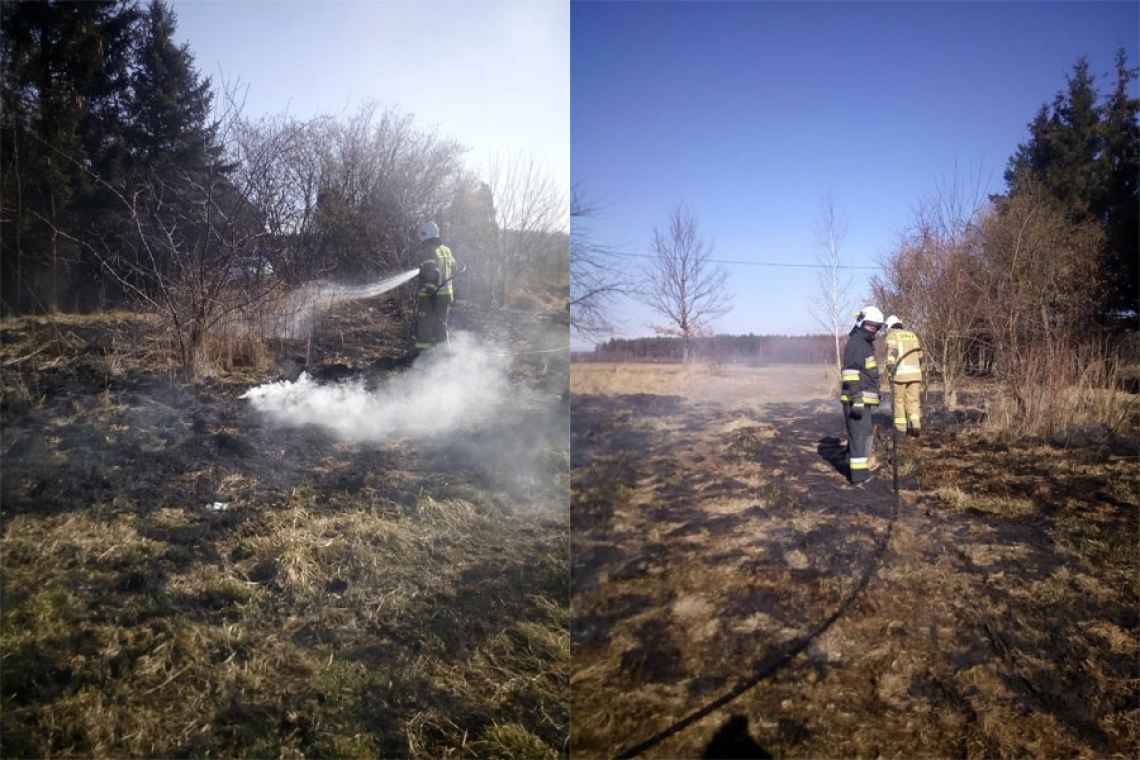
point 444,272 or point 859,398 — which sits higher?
point 444,272

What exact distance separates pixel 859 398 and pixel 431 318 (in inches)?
121

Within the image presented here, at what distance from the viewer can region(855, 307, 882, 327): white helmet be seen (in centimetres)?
317

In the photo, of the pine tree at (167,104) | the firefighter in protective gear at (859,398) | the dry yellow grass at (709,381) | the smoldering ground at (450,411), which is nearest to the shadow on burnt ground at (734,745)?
the dry yellow grass at (709,381)

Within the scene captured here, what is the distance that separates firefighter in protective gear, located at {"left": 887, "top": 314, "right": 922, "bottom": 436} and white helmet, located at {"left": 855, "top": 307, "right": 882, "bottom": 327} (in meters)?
0.06

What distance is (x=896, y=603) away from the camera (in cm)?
232

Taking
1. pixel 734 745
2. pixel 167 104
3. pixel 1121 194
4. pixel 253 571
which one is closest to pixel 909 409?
pixel 1121 194

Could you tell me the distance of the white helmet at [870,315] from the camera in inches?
125

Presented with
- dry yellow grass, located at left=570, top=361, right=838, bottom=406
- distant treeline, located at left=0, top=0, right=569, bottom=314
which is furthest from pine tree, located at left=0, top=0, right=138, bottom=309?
dry yellow grass, located at left=570, top=361, right=838, bottom=406

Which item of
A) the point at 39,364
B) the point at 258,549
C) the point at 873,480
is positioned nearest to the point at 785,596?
the point at 873,480

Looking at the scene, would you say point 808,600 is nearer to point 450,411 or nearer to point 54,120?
point 450,411

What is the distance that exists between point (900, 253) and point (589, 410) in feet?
7.68

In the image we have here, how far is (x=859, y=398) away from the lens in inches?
141

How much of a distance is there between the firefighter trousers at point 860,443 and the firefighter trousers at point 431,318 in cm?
292

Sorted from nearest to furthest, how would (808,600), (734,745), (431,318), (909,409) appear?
(734,745), (808,600), (909,409), (431,318)
